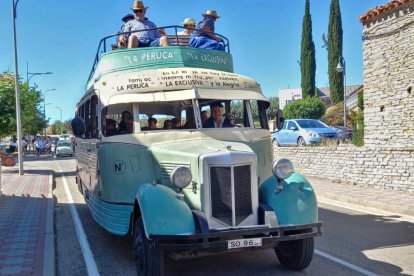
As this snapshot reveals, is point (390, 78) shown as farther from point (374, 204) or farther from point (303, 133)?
point (303, 133)

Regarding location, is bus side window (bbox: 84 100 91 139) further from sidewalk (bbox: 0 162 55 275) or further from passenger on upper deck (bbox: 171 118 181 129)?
passenger on upper deck (bbox: 171 118 181 129)

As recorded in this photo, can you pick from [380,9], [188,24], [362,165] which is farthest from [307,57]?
[188,24]

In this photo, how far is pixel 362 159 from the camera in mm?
13789

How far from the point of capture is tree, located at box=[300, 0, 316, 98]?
49.5 m

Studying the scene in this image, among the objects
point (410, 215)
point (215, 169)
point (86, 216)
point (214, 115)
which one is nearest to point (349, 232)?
point (410, 215)

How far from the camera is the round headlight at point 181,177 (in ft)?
16.6

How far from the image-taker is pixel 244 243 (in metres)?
4.86

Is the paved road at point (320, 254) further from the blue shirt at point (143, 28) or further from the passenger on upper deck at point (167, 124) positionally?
the blue shirt at point (143, 28)

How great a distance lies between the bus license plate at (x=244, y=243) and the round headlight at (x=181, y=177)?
2.67 feet

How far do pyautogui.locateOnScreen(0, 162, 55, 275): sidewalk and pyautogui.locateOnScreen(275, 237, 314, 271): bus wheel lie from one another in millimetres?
2891

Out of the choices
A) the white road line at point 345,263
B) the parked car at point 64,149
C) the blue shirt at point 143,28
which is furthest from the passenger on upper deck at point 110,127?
the parked car at point 64,149

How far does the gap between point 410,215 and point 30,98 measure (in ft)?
65.5

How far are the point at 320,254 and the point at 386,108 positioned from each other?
8844mm

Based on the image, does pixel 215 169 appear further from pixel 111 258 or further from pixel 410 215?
pixel 410 215
